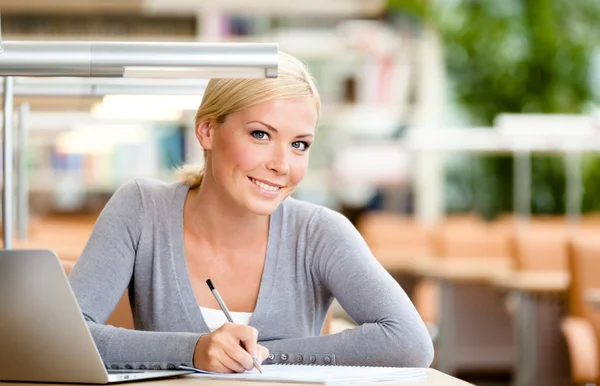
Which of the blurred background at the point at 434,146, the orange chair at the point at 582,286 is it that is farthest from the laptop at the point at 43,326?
the orange chair at the point at 582,286

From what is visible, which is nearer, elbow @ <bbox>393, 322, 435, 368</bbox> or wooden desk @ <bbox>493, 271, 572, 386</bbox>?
elbow @ <bbox>393, 322, 435, 368</bbox>

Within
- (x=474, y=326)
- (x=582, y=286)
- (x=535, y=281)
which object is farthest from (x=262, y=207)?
(x=474, y=326)

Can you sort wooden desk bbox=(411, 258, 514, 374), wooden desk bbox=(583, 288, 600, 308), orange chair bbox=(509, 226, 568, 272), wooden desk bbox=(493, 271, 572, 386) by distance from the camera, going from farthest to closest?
wooden desk bbox=(411, 258, 514, 374), orange chair bbox=(509, 226, 568, 272), wooden desk bbox=(493, 271, 572, 386), wooden desk bbox=(583, 288, 600, 308)

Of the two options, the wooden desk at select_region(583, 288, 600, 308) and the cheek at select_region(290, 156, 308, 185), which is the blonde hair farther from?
the wooden desk at select_region(583, 288, 600, 308)

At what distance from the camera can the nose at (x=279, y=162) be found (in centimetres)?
176

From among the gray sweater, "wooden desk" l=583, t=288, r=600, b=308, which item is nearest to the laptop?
the gray sweater

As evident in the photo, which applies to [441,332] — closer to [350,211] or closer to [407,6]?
[350,211]

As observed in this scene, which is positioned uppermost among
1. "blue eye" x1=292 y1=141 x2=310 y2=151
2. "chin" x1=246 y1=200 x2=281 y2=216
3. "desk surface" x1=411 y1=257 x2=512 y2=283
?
"blue eye" x1=292 y1=141 x2=310 y2=151

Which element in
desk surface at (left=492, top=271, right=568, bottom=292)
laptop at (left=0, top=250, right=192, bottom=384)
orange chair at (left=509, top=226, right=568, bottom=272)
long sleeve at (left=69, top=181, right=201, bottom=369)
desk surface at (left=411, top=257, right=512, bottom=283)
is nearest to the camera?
laptop at (left=0, top=250, right=192, bottom=384)

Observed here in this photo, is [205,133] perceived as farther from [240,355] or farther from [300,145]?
[240,355]

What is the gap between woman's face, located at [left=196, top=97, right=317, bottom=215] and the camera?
5.82ft

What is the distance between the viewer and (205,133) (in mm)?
1929

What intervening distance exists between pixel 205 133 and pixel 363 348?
1.59 ft

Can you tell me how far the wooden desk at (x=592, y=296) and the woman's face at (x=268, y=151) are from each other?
2.09 m
